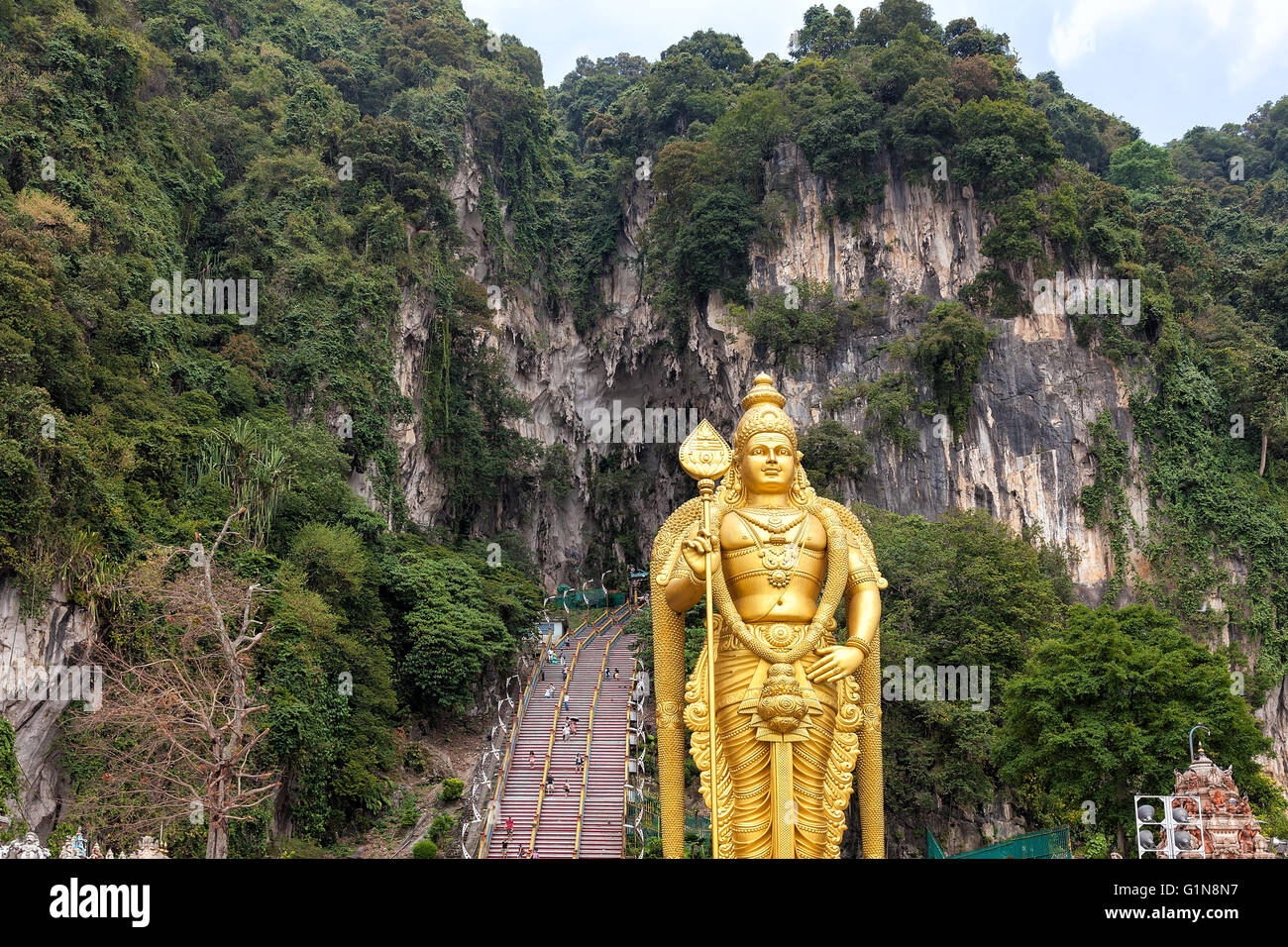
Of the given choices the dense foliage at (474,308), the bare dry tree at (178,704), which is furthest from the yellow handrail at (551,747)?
the bare dry tree at (178,704)

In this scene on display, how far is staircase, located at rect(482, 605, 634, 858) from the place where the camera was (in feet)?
50.2

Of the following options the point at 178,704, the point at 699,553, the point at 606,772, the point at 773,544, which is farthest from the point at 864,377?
the point at 699,553

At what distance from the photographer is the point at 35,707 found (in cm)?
1245

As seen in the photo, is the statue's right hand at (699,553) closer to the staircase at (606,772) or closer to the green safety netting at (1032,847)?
the green safety netting at (1032,847)

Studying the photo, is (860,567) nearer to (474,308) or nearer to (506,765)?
(506,765)

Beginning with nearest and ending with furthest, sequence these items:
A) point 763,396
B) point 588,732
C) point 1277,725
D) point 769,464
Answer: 1. point 769,464
2. point 763,396
3. point 588,732
4. point 1277,725

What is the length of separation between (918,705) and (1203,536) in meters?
13.0

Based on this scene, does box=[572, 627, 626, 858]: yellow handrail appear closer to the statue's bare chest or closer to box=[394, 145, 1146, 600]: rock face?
box=[394, 145, 1146, 600]: rock face

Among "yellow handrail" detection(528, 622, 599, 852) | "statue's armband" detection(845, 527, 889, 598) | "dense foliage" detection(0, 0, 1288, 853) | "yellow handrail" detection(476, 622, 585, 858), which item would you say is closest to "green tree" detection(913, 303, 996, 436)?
"dense foliage" detection(0, 0, 1288, 853)

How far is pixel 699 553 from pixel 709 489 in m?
Result: 0.50

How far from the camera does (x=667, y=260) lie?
30062 millimetres

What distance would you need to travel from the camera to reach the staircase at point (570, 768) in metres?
15.3

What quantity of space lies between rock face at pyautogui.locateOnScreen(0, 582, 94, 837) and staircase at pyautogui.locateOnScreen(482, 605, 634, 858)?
5.51 m

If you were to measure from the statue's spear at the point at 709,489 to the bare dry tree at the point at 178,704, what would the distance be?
4801mm
